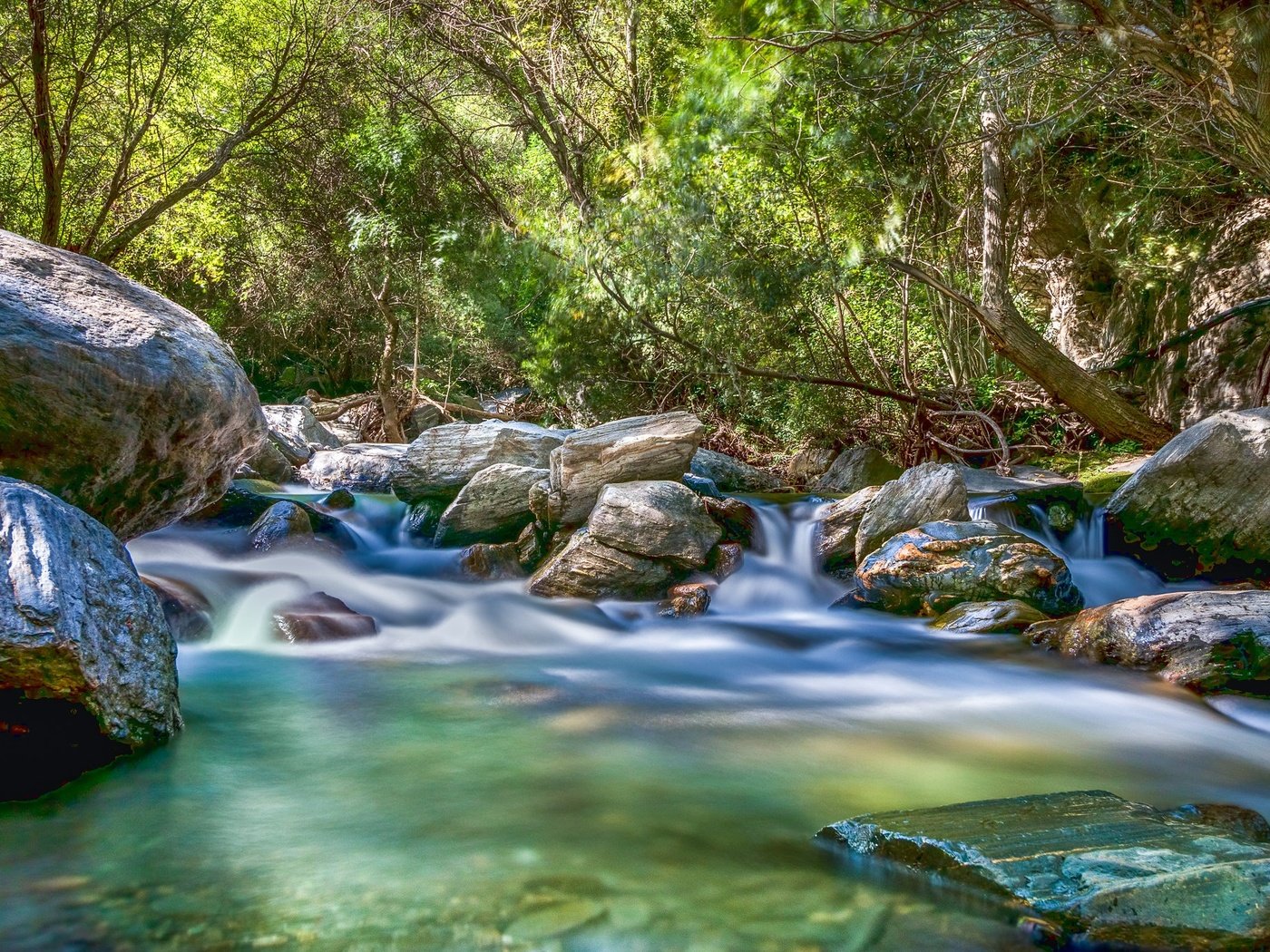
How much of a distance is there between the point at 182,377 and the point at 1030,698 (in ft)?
16.3

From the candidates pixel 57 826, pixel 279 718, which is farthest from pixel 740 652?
pixel 57 826

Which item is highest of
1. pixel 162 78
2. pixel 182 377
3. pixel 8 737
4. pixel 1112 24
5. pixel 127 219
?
pixel 162 78

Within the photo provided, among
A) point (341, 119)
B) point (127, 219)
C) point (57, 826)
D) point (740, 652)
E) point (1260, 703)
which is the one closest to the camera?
point (57, 826)

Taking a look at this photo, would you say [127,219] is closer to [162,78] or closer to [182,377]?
[162,78]

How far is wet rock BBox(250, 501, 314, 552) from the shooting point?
7527 mm

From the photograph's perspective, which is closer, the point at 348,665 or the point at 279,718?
the point at 279,718

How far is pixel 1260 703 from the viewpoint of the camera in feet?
14.6

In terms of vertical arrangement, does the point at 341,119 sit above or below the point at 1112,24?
above

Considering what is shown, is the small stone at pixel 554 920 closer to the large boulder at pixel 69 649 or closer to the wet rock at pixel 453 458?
the large boulder at pixel 69 649

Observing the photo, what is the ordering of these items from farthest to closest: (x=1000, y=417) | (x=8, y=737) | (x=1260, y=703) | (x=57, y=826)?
(x=1000, y=417) → (x=1260, y=703) → (x=8, y=737) → (x=57, y=826)

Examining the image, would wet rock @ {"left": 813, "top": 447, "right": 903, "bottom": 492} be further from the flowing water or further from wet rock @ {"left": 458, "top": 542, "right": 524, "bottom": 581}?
wet rock @ {"left": 458, "top": 542, "right": 524, "bottom": 581}

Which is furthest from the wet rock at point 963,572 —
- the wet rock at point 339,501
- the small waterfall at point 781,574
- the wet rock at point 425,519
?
the wet rock at point 339,501

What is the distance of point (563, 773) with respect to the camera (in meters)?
3.43

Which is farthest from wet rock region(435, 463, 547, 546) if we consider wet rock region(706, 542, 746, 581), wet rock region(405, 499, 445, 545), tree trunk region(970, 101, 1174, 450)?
tree trunk region(970, 101, 1174, 450)
